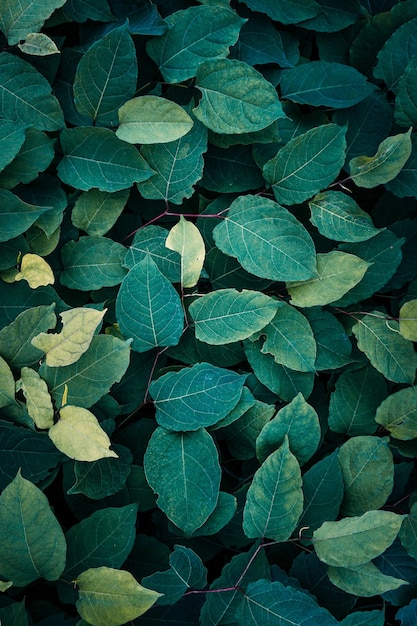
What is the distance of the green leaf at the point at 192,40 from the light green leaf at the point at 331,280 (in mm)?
467

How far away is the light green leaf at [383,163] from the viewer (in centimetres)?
125

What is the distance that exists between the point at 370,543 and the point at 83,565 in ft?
1.75

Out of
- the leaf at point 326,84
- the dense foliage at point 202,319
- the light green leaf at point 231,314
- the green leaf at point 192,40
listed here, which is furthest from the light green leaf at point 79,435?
the leaf at point 326,84

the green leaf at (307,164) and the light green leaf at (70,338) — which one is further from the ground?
the green leaf at (307,164)

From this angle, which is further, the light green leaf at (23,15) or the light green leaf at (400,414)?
the light green leaf at (400,414)

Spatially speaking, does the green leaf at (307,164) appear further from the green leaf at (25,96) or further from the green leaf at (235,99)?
the green leaf at (25,96)

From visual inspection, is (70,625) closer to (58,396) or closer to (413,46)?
(58,396)

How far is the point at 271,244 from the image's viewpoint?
1.24 metres

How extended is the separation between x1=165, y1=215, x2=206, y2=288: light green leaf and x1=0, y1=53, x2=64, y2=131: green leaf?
32 cm

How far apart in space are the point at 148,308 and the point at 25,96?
18.8 inches

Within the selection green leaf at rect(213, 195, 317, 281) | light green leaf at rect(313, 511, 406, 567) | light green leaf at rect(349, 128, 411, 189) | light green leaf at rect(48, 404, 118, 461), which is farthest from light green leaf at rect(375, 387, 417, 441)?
light green leaf at rect(48, 404, 118, 461)

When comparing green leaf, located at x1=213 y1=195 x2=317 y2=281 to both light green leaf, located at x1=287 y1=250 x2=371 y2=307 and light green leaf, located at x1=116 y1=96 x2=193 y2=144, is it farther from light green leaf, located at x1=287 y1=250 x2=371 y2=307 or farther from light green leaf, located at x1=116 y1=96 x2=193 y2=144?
light green leaf, located at x1=116 y1=96 x2=193 y2=144

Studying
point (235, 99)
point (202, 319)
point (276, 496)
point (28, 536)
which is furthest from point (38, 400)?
point (235, 99)

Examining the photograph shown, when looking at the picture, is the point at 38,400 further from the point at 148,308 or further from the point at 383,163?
the point at 383,163
